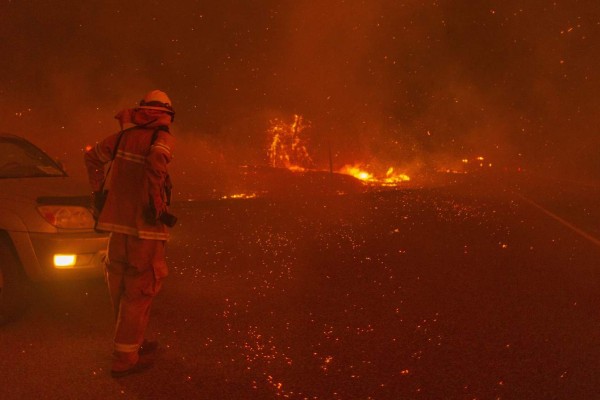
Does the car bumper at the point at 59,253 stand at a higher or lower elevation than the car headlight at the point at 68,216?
lower

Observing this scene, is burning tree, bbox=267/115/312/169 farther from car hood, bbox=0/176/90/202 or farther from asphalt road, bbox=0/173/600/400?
car hood, bbox=0/176/90/202

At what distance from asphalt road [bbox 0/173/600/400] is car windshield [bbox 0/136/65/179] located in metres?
1.05

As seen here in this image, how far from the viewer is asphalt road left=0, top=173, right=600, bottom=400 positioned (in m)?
3.68

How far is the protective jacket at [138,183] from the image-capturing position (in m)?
3.70

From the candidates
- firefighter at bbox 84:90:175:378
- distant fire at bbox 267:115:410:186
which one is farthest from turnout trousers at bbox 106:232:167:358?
distant fire at bbox 267:115:410:186

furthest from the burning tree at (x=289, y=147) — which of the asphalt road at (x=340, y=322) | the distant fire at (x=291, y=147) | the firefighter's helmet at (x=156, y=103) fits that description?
the firefighter's helmet at (x=156, y=103)

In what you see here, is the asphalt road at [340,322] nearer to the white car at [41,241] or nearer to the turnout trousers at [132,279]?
the turnout trousers at [132,279]

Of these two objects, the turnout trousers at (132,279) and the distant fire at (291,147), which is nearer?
the turnout trousers at (132,279)

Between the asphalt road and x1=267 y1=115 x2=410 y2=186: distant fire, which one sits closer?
the asphalt road

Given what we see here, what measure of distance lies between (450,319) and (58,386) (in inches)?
117

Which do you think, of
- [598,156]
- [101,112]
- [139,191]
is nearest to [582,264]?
[139,191]

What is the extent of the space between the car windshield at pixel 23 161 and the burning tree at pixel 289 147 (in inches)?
529

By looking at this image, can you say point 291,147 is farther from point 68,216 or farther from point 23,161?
point 68,216

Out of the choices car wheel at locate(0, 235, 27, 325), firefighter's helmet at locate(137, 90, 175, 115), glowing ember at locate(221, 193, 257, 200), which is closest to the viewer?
firefighter's helmet at locate(137, 90, 175, 115)
